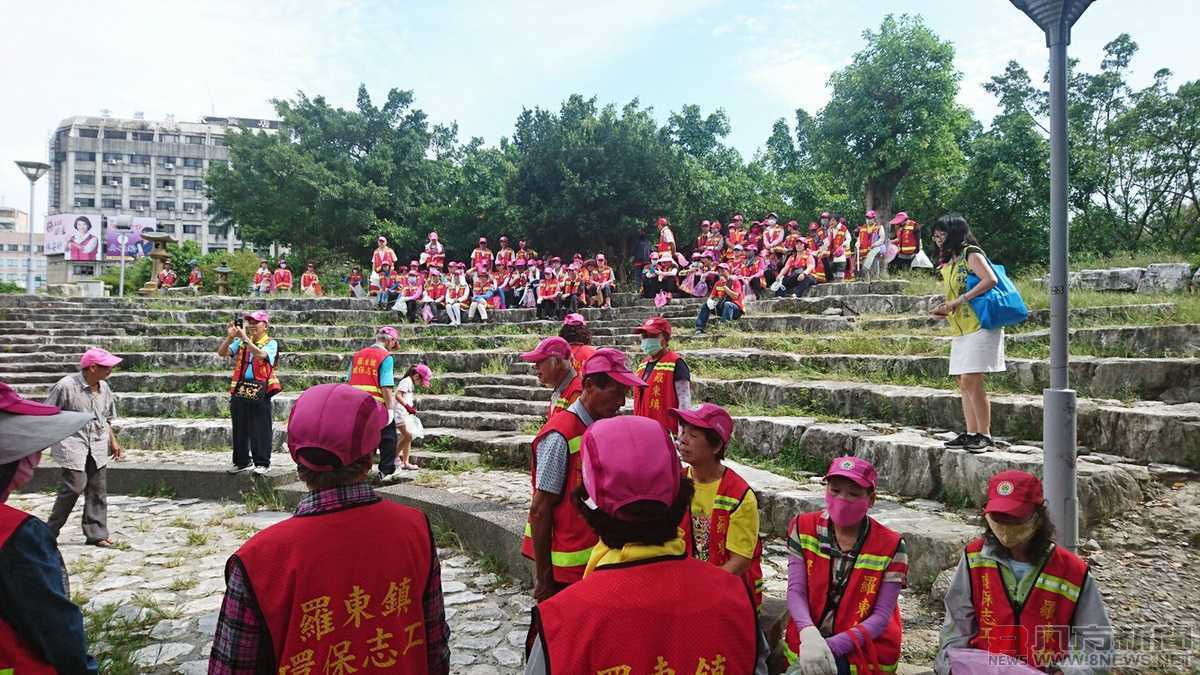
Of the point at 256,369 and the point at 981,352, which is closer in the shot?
the point at 981,352

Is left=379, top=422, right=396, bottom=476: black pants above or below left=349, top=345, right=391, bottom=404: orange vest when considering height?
below

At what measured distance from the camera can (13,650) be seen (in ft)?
5.12

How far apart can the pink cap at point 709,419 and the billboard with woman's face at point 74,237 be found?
5110cm

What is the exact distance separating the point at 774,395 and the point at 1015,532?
5.27 m

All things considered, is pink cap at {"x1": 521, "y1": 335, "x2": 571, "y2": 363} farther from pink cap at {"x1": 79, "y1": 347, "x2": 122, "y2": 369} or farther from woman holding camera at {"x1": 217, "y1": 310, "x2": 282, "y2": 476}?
woman holding camera at {"x1": 217, "y1": 310, "x2": 282, "y2": 476}

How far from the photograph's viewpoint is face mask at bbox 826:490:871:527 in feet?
8.38

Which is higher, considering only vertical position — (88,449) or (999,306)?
(999,306)

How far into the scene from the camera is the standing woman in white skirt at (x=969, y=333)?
191 inches

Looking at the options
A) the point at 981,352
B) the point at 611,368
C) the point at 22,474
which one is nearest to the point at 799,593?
the point at 611,368

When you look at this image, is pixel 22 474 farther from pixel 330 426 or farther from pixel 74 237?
pixel 74 237

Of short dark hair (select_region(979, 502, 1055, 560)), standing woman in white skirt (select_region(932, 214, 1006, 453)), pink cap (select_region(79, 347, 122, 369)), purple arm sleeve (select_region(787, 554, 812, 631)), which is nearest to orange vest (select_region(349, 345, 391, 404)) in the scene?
pink cap (select_region(79, 347, 122, 369))

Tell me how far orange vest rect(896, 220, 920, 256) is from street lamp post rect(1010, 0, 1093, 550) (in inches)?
505

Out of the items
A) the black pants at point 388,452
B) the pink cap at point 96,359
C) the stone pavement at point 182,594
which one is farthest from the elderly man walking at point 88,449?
the black pants at point 388,452

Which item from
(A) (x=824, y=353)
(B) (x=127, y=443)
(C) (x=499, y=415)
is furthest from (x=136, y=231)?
(A) (x=824, y=353)
